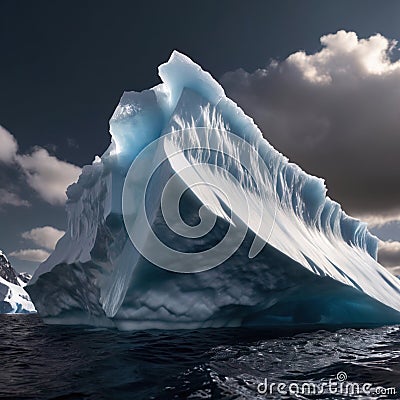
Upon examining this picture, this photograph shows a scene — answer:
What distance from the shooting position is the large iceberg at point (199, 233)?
6570mm

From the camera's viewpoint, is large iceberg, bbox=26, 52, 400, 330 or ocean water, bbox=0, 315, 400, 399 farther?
large iceberg, bbox=26, 52, 400, 330

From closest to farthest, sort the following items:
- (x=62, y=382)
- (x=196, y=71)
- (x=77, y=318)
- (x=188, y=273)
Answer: (x=62, y=382) < (x=188, y=273) < (x=196, y=71) < (x=77, y=318)

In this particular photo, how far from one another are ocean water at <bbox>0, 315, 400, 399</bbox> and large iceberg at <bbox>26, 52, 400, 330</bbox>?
4.61 ft

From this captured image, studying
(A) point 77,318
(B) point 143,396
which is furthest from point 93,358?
(A) point 77,318

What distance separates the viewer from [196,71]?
806cm

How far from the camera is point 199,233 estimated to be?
6.40 meters

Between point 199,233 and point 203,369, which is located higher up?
point 199,233

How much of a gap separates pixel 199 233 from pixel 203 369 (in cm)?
305

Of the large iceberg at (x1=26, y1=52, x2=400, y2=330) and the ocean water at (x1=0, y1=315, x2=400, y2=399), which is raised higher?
the large iceberg at (x1=26, y1=52, x2=400, y2=330)

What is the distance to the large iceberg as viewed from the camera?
6570 millimetres

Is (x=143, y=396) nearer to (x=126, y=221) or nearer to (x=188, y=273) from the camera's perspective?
(x=188, y=273)

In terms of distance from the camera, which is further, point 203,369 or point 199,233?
point 199,233

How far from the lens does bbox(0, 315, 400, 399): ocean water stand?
9.52 ft

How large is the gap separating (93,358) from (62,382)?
1.12m
